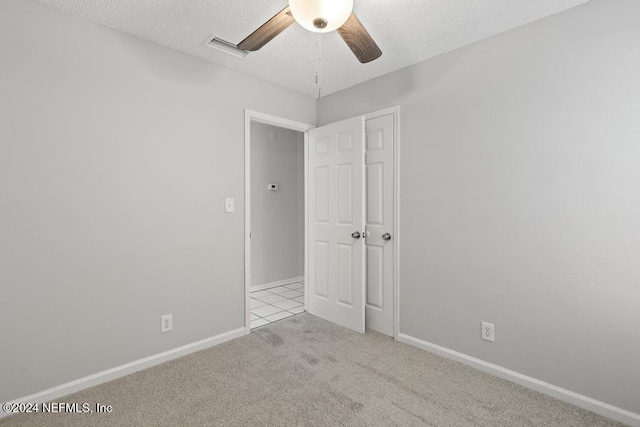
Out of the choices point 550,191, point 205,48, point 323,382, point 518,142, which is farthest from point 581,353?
point 205,48

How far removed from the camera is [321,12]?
127cm

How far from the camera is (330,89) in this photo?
3.17m

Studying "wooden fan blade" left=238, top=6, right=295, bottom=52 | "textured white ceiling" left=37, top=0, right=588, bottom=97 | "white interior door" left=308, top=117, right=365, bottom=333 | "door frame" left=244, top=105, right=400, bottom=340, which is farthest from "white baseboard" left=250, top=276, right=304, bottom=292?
"wooden fan blade" left=238, top=6, right=295, bottom=52

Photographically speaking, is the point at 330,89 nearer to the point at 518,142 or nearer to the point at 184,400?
the point at 518,142

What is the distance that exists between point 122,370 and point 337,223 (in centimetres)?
208

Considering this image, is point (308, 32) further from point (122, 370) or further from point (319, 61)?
point (122, 370)

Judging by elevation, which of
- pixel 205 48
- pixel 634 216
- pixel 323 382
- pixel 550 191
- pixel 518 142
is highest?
pixel 205 48

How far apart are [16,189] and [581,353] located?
350cm

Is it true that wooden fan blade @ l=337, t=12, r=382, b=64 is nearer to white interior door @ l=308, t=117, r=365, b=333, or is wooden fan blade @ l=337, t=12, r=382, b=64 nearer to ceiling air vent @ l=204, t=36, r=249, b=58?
ceiling air vent @ l=204, t=36, r=249, b=58

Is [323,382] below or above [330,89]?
A: below

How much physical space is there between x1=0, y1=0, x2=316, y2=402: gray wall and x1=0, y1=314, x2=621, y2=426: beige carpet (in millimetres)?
318

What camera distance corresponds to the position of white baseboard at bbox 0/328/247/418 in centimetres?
183

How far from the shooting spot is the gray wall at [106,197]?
5.82 ft

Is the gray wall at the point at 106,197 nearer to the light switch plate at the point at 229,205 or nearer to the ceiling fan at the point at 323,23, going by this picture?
the light switch plate at the point at 229,205
